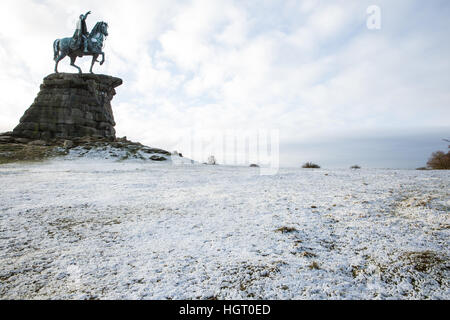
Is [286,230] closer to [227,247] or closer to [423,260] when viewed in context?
[227,247]

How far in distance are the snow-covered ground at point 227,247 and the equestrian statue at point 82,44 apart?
68.1 feet

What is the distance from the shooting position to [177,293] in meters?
1.85

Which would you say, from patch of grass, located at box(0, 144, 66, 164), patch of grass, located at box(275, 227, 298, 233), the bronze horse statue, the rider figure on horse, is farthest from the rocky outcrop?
patch of grass, located at box(275, 227, 298, 233)

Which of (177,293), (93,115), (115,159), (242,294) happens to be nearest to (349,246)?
(242,294)

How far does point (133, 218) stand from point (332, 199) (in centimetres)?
379

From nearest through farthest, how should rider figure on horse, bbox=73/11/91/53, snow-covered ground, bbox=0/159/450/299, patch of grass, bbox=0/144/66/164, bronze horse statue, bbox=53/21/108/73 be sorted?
snow-covered ground, bbox=0/159/450/299, patch of grass, bbox=0/144/66/164, rider figure on horse, bbox=73/11/91/53, bronze horse statue, bbox=53/21/108/73

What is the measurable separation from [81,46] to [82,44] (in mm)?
201

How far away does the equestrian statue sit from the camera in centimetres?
2026

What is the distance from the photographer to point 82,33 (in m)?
20.3

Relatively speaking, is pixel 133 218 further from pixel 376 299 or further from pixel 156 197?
pixel 376 299

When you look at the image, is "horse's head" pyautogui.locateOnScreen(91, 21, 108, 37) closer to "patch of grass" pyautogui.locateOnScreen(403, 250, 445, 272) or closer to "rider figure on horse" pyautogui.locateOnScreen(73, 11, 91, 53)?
"rider figure on horse" pyautogui.locateOnScreen(73, 11, 91, 53)

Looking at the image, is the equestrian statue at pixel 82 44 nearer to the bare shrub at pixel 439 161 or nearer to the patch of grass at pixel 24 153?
the patch of grass at pixel 24 153

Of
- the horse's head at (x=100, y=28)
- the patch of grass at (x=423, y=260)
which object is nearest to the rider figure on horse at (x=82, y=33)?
the horse's head at (x=100, y=28)

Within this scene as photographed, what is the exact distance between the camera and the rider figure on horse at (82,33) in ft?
65.6
